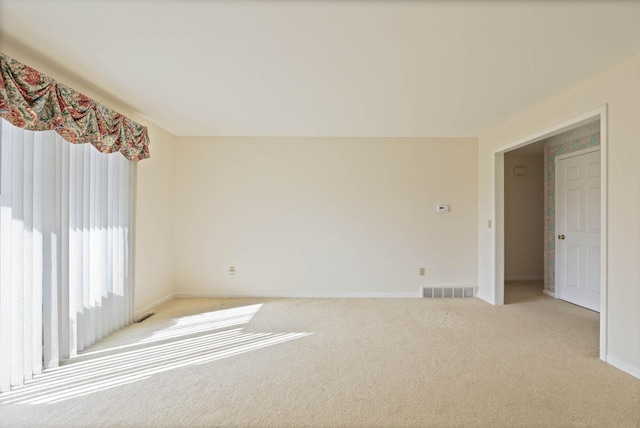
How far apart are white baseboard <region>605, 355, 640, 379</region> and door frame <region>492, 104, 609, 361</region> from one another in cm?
4

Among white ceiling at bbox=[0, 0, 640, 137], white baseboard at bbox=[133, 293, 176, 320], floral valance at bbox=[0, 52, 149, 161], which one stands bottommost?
Result: white baseboard at bbox=[133, 293, 176, 320]

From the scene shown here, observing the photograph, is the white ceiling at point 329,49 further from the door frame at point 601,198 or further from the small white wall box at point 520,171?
the small white wall box at point 520,171

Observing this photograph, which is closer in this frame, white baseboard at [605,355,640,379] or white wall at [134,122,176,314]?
white baseboard at [605,355,640,379]

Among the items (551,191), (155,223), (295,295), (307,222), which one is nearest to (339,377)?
(295,295)

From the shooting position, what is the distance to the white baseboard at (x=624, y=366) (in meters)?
2.04

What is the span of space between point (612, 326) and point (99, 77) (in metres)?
4.74

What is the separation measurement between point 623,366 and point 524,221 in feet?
12.1

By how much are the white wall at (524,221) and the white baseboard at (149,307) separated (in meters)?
5.98

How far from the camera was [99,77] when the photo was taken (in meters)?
2.30

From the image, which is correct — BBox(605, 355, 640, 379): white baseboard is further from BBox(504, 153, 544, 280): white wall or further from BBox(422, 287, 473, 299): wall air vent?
BBox(504, 153, 544, 280): white wall

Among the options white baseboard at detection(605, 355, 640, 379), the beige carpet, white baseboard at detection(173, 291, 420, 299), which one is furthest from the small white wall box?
white baseboard at detection(605, 355, 640, 379)

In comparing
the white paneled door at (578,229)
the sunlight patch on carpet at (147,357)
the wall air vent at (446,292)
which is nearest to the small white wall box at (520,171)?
the white paneled door at (578,229)

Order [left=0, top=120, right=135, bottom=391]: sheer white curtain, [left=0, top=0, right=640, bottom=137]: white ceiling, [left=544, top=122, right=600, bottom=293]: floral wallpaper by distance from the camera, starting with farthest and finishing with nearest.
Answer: [left=544, top=122, right=600, bottom=293]: floral wallpaper
[left=0, top=120, right=135, bottom=391]: sheer white curtain
[left=0, top=0, right=640, bottom=137]: white ceiling

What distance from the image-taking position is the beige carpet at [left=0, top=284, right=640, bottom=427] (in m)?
1.67
